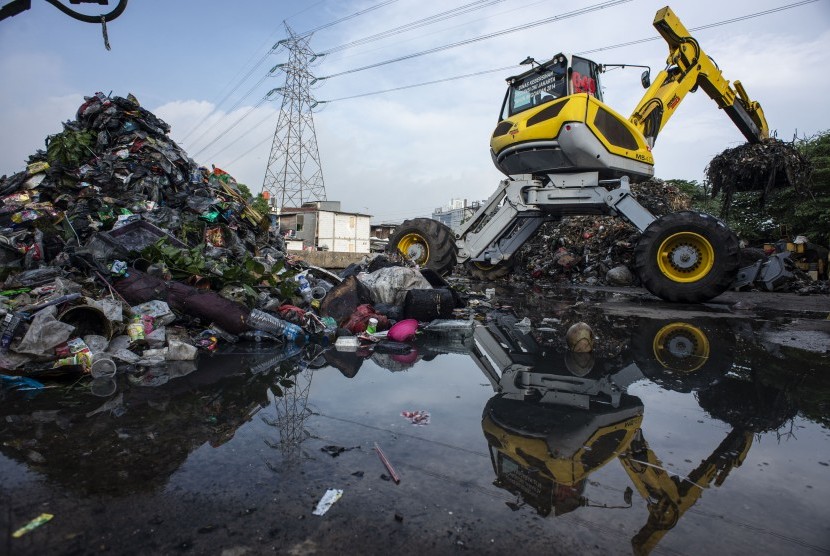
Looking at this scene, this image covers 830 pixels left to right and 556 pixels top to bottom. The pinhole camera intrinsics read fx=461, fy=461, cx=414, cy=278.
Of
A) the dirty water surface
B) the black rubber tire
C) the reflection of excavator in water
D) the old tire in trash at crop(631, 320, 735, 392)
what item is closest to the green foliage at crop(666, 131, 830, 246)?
the black rubber tire

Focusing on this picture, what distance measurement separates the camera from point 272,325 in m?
4.03

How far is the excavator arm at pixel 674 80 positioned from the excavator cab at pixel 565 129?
55 centimetres

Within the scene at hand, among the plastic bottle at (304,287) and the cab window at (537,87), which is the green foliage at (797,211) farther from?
the plastic bottle at (304,287)

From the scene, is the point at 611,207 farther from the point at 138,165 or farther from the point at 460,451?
the point at 138,165

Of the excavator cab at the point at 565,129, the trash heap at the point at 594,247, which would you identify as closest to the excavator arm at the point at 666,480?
the excavator cab at the point at 565,129

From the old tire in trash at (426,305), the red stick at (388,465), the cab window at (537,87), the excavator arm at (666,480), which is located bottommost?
the red stick at (388,465)

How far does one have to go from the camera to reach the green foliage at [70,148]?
6.42 m

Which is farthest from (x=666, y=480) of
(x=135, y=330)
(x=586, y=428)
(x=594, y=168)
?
(x=594, y=168)

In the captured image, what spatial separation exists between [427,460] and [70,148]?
23.7ft

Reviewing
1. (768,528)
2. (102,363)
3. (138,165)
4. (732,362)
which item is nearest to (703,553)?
(768,528)

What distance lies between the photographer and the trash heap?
A: 1033cm

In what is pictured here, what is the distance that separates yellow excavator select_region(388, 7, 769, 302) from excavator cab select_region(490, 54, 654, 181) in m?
0.02

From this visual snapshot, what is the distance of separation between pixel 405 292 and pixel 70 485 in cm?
390

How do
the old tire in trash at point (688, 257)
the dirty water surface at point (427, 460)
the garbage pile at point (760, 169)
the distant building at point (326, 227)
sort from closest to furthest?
the dirty water surface at point (427, 460)
the old tire in trash at point (688, 257)
the garbage pile at point (760, 169)
the distant building at point (326, 227)
